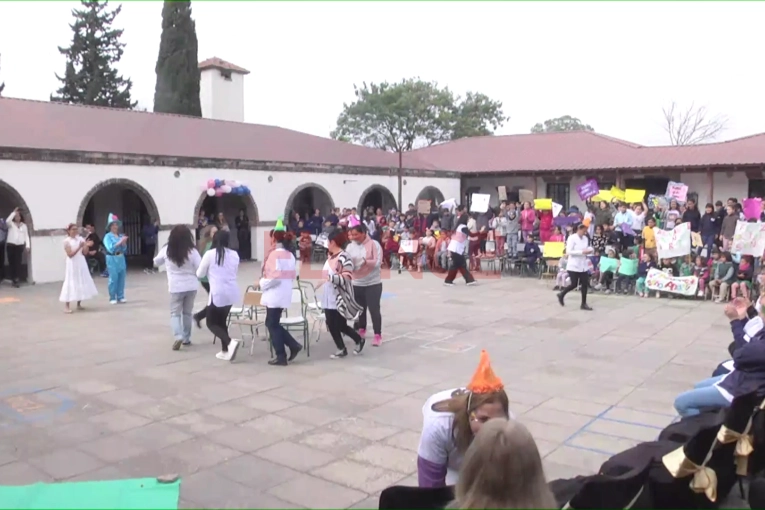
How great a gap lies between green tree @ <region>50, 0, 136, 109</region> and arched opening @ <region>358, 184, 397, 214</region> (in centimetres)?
2069

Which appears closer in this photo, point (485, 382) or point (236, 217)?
point (485, 382)

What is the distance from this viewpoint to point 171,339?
8688mm

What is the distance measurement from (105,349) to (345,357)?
3.03m

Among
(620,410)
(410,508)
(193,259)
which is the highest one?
(193,259)

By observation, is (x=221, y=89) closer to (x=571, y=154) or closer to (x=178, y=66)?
(x=178, y=66)

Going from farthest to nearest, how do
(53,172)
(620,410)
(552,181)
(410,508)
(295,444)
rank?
(552,181) < (53,172) < (620,410) < (295,444) < (410,508)

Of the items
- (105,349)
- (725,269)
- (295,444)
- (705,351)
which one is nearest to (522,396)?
(295,444)

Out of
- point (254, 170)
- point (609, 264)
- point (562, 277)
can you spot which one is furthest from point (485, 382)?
point (254, 170)

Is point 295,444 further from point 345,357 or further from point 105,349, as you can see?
point 105,349

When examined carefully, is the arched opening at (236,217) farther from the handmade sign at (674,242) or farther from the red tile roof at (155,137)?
the handmade sign at (674,242)

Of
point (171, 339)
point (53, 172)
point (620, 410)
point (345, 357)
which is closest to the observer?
point (620, 410)

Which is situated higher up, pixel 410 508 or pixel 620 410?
pixel 410 508

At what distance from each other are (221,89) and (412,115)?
15.5m

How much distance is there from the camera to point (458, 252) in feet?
45.3
